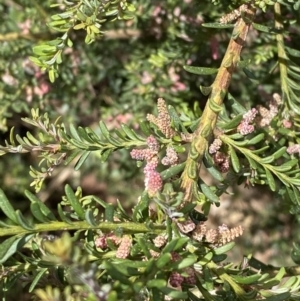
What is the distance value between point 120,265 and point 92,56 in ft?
3.44

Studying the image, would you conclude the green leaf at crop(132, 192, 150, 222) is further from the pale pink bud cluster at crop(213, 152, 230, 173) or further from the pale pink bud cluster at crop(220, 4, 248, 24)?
the pale pink bud cluster at crop(220, 4, 248, 24)

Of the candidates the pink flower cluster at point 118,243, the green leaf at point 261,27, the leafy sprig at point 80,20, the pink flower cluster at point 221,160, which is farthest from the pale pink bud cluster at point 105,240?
the green leaf at point 261,27

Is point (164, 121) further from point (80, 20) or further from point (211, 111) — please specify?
point (80, 20)

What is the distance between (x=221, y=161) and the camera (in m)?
0.89

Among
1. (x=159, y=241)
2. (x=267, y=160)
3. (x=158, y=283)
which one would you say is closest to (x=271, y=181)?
(x=267, y=160)

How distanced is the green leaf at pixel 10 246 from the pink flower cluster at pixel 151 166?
0.52ft

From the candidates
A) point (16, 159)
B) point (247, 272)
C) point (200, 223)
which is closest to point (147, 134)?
point (200, 223)

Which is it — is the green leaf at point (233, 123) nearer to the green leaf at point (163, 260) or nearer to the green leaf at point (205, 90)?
the green leaf at point (205, 90)

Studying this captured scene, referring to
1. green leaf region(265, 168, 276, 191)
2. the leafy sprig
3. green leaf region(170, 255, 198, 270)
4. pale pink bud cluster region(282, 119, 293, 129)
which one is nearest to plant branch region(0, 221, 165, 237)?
green leaf region(170, 255, 198, 270)

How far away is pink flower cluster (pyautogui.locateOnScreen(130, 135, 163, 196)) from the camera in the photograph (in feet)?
2.36

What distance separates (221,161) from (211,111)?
0.08 meters

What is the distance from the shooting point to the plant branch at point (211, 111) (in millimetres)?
820

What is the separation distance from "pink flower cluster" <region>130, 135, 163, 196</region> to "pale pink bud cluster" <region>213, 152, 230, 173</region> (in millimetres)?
104

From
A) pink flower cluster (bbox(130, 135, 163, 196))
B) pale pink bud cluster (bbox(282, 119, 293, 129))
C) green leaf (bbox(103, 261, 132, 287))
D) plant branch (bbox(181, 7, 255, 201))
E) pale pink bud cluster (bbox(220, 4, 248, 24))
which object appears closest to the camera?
green leaf (bbox(103, 261, 132, 287))
